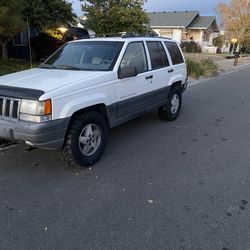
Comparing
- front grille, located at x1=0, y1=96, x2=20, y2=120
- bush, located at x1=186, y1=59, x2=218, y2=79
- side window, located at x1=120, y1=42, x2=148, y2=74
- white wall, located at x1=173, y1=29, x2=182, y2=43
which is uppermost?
white wall, located at x1=173, y1=29, x2=182, y2=43

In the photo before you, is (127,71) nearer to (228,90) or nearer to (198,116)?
(198,116)

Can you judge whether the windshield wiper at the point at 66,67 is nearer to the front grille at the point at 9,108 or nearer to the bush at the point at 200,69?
the front grille at the point at 9,108

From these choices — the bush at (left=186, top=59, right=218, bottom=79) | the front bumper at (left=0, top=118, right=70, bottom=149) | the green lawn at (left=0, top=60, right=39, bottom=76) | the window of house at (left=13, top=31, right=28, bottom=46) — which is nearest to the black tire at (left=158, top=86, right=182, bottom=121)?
the front bumper at (left=0, top=118, right=70, bottom=149)

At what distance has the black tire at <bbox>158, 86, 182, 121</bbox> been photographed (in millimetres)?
6996

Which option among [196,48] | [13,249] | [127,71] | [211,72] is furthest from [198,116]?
[196,48]

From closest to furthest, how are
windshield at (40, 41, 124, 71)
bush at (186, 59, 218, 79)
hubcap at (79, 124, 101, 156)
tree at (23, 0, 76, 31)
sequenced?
1. hubcap at (79, 124, 101, 156)
2. windshield at (40, 41, 124, 71)
3. tree at (23, 0, 76, 31)
4. bush at (186, 59, 218, 79)

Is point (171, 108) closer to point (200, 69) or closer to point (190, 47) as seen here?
point (200, 69)

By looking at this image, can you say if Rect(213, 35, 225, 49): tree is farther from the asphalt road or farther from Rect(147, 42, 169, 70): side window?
the asphalt road

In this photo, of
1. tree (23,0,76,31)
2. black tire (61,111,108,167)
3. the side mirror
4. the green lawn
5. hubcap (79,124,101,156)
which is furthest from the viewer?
tree (23,0,76,31)

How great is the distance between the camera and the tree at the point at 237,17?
4294cm

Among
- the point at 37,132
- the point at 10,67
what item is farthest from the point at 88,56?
the point at 10,67

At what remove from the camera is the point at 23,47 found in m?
20.4

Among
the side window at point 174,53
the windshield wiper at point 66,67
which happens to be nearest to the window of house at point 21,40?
the side window at point 174,53

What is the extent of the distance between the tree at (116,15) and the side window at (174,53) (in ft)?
32.1
